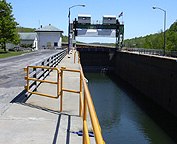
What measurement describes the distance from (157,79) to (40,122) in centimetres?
1963

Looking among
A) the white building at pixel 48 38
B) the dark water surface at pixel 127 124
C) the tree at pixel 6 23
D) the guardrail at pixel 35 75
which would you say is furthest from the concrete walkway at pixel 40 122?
the white building at pixel 48 38

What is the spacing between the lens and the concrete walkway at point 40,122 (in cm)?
521

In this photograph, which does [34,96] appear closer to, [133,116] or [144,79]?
[133,116]

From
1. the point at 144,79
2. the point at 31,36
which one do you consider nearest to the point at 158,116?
the point at 144,79

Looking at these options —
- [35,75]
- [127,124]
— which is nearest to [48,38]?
[127,124]

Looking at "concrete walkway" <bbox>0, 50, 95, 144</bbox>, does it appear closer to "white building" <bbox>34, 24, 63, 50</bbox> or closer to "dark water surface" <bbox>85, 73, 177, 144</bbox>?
"dark water surface" <bbox>85, 73, 177, 144</bbox>

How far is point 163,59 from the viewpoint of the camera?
23031 mm

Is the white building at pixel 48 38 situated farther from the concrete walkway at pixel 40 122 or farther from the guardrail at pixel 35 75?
the concrete walkway at pixel 40 122

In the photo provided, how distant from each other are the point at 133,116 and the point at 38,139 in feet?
47.2

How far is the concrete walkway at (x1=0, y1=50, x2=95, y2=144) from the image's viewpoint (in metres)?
5.21

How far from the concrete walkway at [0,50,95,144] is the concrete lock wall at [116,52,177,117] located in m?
12.6

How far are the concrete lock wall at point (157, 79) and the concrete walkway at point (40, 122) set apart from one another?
1262cm

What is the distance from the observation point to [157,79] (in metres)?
24.3

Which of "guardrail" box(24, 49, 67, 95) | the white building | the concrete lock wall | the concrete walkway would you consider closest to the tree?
the concrete lock wall
